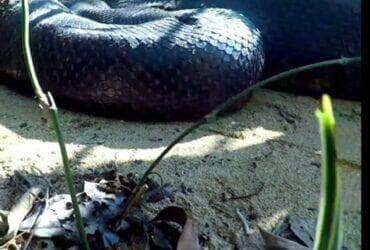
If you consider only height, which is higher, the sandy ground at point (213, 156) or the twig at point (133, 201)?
the twig at point (133, 201)

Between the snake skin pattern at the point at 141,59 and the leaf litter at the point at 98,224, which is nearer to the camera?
the leaf litter at the point at 98,224

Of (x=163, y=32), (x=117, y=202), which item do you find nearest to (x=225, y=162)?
(x=117, y=202)

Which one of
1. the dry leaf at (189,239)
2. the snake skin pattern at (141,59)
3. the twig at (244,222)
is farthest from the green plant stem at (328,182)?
the snake skin pattern at (141,59)

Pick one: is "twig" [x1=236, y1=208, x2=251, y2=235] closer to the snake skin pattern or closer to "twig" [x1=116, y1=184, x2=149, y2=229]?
"twig" [x1=116, y1=184, x2=149, y2=229]

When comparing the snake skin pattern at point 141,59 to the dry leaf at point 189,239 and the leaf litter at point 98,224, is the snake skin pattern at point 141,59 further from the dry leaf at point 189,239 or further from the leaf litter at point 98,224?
the dry leaf at point 189,239

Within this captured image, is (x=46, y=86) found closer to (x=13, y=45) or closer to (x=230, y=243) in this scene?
(x=13, y=45)

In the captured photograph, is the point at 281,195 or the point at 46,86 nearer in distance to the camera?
the point at 281,195

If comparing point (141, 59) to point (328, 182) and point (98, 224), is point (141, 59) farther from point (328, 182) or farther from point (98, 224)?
point (328, 182)

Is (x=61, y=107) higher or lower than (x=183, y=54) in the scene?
lower
